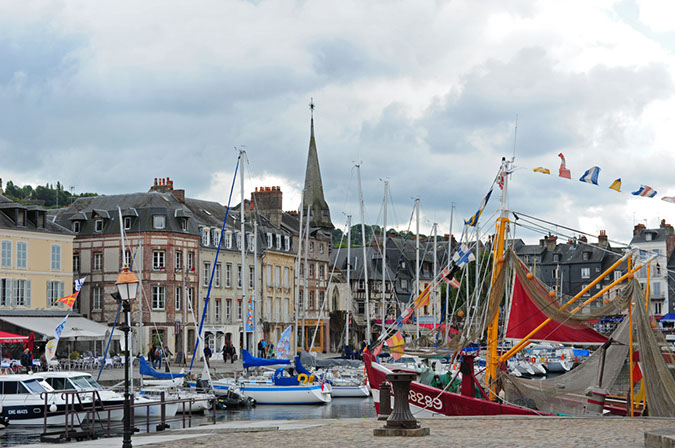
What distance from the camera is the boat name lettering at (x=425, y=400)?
25.3 meters

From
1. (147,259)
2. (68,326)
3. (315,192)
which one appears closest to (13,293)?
(68,326)

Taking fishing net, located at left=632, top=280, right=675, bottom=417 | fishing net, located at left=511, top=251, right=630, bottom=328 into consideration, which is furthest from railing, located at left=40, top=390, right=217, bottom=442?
fishing net, located at left=632, top=280, right=675, bottom=417

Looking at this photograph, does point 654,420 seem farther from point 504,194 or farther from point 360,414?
point 360,414

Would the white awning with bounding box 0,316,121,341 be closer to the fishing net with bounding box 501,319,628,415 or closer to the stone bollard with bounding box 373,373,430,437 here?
the fishing net with bounding box 501,319,628,415

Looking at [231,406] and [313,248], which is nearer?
[231,406]

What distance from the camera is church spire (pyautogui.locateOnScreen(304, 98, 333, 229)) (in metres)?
106

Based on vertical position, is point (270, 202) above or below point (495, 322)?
above

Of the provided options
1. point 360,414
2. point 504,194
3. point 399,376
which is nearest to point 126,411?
point 399,376

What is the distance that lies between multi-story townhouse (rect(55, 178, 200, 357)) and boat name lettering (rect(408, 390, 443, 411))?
1336 inches

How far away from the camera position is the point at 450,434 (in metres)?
18.1

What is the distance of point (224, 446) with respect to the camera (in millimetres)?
17391

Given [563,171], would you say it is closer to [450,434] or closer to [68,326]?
[450,434]

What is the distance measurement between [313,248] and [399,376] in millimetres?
60084

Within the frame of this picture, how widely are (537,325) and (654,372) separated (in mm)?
3933
